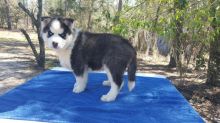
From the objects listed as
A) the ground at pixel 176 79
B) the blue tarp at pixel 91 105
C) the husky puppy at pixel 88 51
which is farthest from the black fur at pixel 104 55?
the ground at pixel 176 79

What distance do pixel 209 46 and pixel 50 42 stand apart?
4.33m

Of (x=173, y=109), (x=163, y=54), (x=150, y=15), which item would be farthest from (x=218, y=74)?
(x=163, y=54)

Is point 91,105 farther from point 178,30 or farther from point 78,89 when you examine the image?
point 178,30

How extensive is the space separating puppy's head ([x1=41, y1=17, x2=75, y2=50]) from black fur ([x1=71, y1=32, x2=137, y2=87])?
9.7 inches

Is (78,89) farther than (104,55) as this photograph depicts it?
Yes

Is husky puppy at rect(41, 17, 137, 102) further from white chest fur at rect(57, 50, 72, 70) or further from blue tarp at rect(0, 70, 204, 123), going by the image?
blue tarp at rect(0, 70, 204, 123)

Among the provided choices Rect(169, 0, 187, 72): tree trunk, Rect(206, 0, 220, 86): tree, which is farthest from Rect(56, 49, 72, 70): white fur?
Rect(206, 0, 220, 86): tree

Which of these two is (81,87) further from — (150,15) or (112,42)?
(150,15)

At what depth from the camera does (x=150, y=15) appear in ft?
25.0

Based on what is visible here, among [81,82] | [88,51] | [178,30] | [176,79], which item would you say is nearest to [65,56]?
[88,51]

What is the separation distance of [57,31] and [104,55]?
26.3 inches

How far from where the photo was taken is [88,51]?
4.39 metres

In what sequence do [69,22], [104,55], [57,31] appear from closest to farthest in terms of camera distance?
[57,31]
[69,22]
[104,55]

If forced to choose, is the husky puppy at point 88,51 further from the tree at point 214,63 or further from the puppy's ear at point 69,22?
the tree at point 214,63
